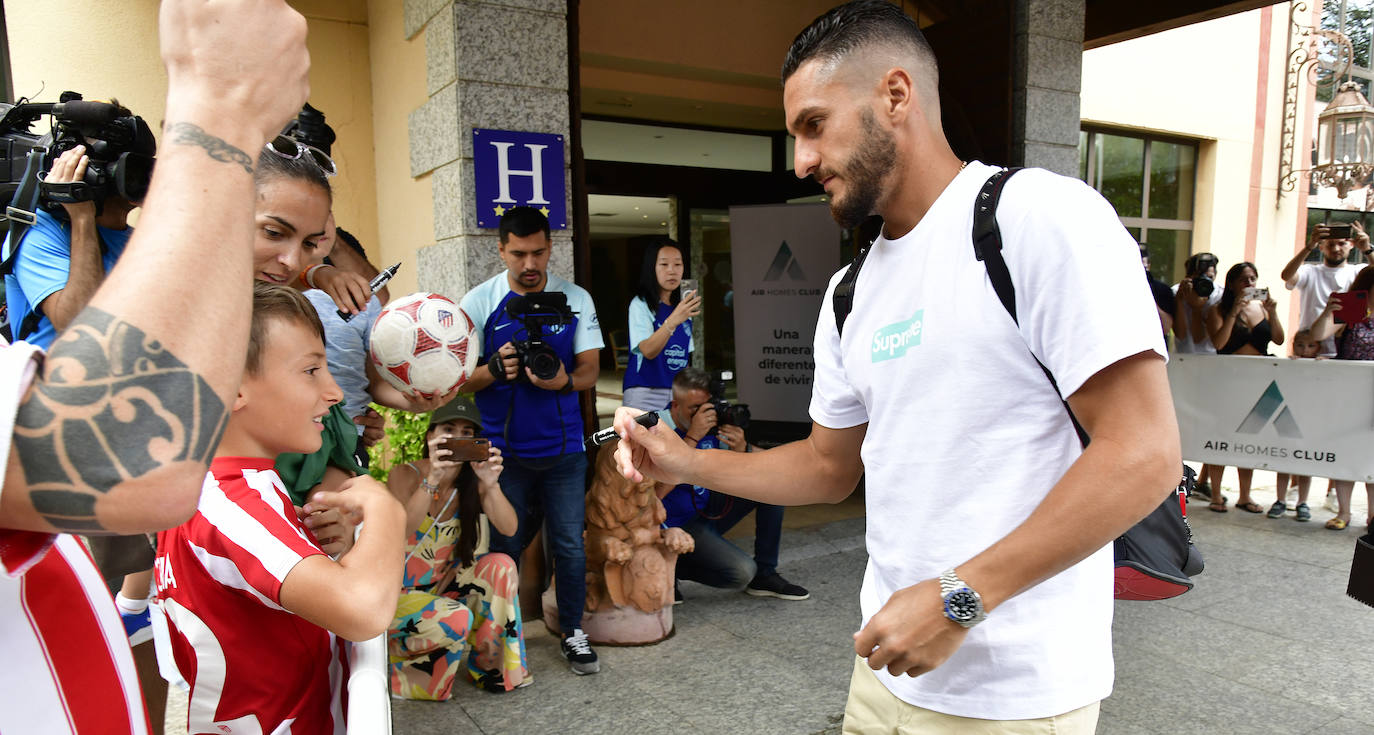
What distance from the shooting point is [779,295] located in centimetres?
637

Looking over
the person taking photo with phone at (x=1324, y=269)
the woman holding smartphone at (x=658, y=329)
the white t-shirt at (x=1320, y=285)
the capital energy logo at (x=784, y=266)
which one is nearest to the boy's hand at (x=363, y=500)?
the woman holding smartphone at (x=658, y=329)

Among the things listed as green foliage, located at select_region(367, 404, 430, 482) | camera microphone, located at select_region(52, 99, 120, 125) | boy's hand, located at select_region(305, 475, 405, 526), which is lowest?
green foliage, located at select_region(367, 404, 430, 482)

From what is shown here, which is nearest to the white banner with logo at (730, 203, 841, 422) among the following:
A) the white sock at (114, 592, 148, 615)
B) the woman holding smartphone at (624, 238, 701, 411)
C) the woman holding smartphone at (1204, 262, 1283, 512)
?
the woman holding smartphone at (624, 238, 701, 411)

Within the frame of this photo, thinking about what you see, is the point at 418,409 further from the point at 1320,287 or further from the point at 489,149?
the point at 1320,287

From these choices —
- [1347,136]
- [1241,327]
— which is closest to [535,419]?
[1241,327]

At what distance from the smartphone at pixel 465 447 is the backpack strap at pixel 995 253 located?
1.94 metres

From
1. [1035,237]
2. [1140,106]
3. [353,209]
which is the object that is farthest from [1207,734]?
[1140,106]

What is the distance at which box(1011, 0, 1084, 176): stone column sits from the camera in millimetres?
5480

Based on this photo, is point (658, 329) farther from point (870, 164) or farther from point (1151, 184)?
point (1151, 184)

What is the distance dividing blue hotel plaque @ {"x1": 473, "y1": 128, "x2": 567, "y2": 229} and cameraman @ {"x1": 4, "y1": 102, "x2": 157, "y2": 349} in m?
1.97

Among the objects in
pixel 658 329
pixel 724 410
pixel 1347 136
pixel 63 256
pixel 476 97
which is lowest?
pixel 724 410

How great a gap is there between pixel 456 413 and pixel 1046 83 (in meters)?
4.65

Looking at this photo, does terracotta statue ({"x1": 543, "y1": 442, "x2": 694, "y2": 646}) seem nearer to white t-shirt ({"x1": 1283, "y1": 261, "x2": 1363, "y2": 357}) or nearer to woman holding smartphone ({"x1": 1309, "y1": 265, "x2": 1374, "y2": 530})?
woman holding smartphone ({"x1": 1309, "y1": 265, "x2": 1374, "y2": 530})

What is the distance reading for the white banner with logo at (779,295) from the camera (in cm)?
622
